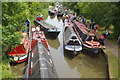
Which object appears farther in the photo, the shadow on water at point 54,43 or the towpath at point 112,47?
the shadow on water at point 54,43

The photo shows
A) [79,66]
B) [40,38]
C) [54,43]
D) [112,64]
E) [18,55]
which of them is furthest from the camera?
[54,43]

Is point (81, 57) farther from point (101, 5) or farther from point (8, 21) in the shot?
point (101, 5)

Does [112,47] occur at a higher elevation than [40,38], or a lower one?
lower

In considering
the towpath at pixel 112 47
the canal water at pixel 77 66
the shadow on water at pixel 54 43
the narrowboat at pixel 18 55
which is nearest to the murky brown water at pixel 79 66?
the canal water at pixel 77 66

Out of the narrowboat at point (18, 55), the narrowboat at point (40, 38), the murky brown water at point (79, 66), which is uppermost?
the narrowboat at point (40, 38)

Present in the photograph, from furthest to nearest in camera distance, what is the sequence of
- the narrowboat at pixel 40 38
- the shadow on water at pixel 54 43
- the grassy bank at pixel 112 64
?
the shadow on water at pixel 54 43 → the narrowboat at pixel 40 38 → the grassy bank at pixel 112 64

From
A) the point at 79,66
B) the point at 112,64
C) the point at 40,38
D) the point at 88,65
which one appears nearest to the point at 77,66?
the point at 79,66

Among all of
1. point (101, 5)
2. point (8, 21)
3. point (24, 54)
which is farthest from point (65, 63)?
point (101, 5)

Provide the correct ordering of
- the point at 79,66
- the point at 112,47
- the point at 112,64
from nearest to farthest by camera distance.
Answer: the point at 112,64 → the point at 79,66 → the point at 112,47

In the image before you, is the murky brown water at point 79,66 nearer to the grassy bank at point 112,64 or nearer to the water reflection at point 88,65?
the water reflection at point 88,65

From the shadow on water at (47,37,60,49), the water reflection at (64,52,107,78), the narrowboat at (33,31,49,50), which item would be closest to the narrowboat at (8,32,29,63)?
the narrowboat at (33,31,49,50)

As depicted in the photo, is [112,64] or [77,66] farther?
[77,66]

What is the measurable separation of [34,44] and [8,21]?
170 inches

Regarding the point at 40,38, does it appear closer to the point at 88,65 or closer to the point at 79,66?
the point at 79,66
